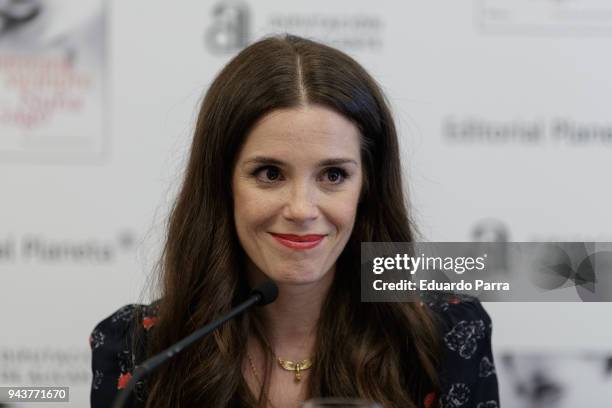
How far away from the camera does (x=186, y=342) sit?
830 mm

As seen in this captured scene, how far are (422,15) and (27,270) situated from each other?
966mm

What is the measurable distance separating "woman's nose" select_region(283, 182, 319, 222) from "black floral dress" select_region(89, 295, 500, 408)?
0.35 meters

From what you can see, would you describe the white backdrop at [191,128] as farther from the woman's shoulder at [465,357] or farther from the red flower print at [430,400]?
the red flower print at [430,400]

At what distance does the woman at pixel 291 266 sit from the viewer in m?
1.12

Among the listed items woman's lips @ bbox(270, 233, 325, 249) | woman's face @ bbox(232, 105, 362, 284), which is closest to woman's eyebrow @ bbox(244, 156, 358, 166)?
woman's face @ bbox(232, 105, 362, 284)

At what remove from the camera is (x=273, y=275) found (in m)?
1.14

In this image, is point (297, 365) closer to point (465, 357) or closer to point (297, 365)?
point (297, 365)

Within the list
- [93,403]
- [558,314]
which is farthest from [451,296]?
[93,403]

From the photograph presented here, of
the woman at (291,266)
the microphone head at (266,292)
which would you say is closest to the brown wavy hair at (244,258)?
the woman at (291,266)

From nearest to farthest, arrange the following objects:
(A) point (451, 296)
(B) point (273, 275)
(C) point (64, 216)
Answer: (B) point (273, 275)
(A) point (451, 296)
(C) point (64, 216)

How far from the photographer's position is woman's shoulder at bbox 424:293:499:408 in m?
1.21

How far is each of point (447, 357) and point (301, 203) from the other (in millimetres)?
378

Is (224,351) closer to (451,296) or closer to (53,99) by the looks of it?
(451,296)

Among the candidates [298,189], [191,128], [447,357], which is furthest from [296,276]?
[191,128]
